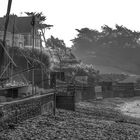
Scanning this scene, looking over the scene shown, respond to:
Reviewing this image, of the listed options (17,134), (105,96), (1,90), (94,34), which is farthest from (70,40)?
(17,134)

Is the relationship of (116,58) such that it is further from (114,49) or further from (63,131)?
(63,131)

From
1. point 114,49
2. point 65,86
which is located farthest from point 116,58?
point 65,86

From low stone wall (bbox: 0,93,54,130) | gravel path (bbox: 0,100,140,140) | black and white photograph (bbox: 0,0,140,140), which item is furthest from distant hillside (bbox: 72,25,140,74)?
gravel path (bbox: 0,100,140,140)

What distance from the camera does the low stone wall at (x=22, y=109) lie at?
1285 centimetres

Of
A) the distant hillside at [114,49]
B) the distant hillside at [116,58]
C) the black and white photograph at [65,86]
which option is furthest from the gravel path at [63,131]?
the distant hillside at [116,58]

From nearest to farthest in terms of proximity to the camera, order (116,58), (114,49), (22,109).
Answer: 1. (22,109)
2. (114,49)
3. (116,58)

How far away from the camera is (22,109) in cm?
1471

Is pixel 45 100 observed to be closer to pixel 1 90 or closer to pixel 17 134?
pixel 1 90

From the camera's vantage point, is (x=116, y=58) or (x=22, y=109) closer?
(x=22, y=109)

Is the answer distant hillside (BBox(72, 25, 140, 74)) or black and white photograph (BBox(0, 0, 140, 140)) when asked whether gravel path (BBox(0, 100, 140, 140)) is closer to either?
black and white photograph (BBox(0, 0, 140, 140))

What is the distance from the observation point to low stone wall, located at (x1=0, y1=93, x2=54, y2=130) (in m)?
12.9

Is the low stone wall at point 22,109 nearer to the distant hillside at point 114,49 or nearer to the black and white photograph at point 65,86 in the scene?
the black and white photograph at point 65,86

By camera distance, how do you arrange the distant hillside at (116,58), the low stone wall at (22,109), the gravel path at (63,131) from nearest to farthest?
the low stone wall at (22,109) < the gravel path at (63,131) < the distant hillside at (116,58)

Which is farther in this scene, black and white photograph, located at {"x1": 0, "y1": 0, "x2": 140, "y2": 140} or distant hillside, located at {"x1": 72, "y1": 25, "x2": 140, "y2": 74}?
distant hillside, located at {"x1": 72, "y1": 25, "x2": 140, "y2": 74}
